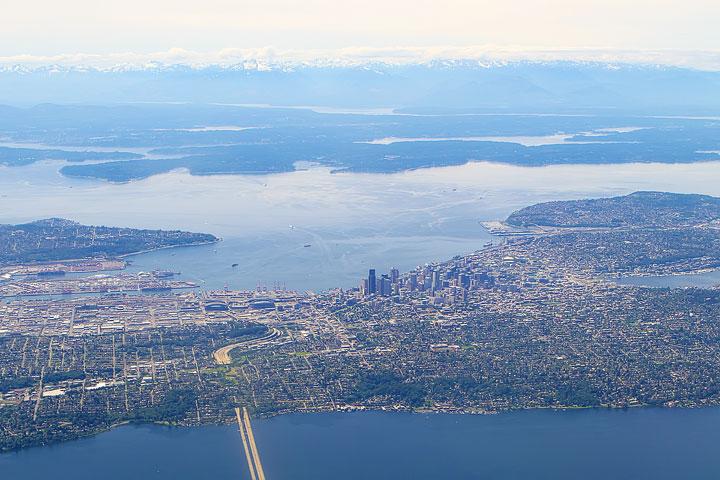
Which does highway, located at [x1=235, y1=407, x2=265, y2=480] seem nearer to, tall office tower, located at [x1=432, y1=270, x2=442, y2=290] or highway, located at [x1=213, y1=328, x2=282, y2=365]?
highway, located at [x1=213, y1=328, x2=282, y2=365]

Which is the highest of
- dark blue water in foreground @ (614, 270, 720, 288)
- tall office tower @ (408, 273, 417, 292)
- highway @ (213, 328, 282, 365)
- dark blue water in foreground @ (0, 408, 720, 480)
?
tall office tower @ (408, 273, 417, 292)

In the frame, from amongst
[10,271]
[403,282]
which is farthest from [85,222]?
[403,282]

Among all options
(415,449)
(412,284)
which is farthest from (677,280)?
(415,449)

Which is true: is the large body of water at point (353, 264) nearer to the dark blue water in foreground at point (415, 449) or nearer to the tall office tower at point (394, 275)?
the dark blue water in foreground at point (415, 449)

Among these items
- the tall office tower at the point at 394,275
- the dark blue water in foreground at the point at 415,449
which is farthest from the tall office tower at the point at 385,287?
the dark blue water in foreground at the point at 415,449

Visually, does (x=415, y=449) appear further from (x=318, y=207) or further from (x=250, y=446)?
(x=318, y=207)

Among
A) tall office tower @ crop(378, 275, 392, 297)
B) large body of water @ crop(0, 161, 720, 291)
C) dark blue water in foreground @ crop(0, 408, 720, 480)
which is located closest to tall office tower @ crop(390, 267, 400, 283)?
tall office tower @ crop(378, 275, 392, 297)

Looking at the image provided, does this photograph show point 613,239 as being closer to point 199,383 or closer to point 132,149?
point 199,383

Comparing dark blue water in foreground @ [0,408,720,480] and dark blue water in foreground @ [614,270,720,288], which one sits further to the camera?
dark blue water in foreground @ [614,270,720,288]

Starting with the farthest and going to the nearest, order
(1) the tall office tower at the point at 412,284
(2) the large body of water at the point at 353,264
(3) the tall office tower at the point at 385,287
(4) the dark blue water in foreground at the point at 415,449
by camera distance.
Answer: (1) the tall office tower at the point at 412,284
(3) the tall office tower at the point at 385,287
(2) the large body of water at the point at 353,264
(4) the dark blue water in foreground at the point at 415,449
